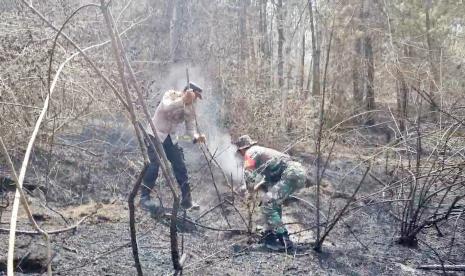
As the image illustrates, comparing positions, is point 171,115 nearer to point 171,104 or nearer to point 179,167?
point 171,104

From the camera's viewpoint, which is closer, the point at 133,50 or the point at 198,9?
the point at 133,50

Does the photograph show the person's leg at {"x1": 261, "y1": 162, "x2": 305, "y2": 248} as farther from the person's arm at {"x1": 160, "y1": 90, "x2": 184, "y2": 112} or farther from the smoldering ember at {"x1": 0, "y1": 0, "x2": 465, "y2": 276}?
the person's arm at {"x1": 160, "y1": 90, "x2": 184, "y2": 112}

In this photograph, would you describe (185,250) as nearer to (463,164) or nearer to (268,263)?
(268,263)

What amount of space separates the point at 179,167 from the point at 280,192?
59.1 inches

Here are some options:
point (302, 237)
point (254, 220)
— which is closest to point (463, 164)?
point (302, 237)

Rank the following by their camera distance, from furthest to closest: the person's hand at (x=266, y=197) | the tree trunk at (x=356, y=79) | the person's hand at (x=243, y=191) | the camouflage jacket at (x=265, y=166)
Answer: the tree trunk at (x=356, y=79) < the person's hand at (x=243, y=191) < the camouflage jacket at (x=265, y=166) < the person's hand at (x=266, y=197)

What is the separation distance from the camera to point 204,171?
23.4 ft

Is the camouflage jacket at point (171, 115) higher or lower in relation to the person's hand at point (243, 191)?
Result: higher

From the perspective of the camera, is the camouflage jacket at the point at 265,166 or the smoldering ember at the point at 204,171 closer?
the smoldering ember at the point at 204,171

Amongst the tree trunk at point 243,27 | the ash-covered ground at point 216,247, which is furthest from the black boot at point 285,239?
the tree trunk at point 243,27

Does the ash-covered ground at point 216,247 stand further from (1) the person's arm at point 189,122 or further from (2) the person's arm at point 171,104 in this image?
(2) the person's arm at point 171,104

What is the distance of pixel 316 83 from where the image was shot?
1503 cm

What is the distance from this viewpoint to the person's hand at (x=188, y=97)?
18.5 ft

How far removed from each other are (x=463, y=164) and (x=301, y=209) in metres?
2.65
